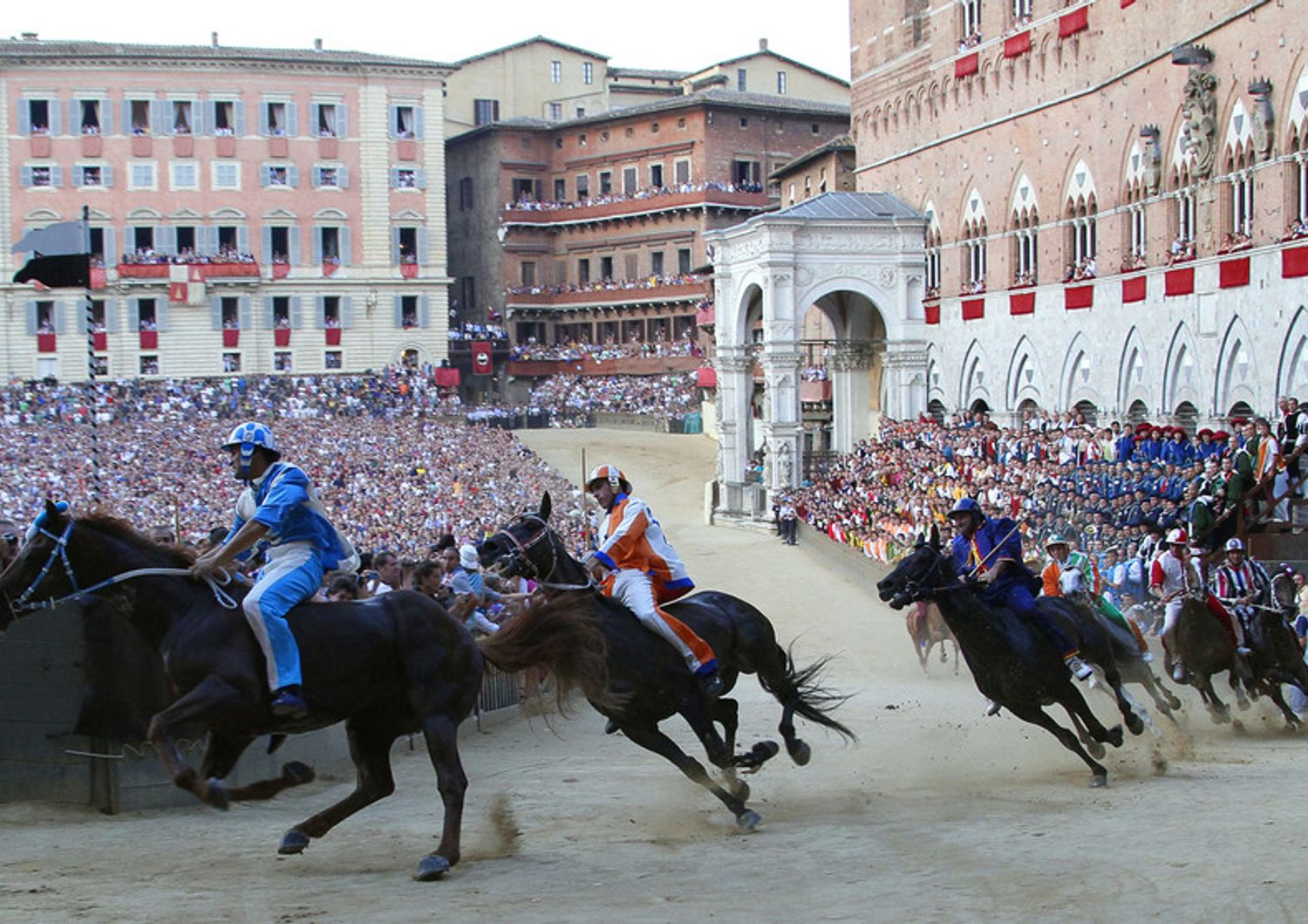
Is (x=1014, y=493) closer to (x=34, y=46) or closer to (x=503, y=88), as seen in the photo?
(x=34, y=46)

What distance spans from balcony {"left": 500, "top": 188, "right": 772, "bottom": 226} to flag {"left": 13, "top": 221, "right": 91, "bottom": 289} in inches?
2418

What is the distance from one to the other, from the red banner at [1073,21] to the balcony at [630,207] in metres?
40.2

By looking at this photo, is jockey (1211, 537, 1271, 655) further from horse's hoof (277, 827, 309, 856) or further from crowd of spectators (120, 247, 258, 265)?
crowd of spectators (120, 247, 258, 265)

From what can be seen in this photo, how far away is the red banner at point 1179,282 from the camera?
108ft

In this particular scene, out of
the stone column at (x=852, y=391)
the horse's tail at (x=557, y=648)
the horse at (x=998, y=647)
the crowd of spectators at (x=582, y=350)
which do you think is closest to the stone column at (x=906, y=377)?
the stone column at (x=852, y=391)

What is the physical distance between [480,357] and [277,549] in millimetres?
71177

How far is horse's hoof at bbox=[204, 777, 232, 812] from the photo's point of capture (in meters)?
9.20

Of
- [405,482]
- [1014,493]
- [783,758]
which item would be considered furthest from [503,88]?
[783,758]

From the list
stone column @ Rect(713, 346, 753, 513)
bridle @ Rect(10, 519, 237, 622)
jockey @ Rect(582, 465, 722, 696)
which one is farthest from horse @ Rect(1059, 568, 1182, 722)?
stone column @ Rect(713, 346, 753, 513)

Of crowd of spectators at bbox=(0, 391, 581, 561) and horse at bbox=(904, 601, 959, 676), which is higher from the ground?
crowd of spectators at bbox=(0, 391, 581, 561)

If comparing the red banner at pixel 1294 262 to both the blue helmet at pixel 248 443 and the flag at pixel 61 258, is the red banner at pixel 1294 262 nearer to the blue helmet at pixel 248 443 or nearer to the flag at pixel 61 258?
the flag at pixel 61 258

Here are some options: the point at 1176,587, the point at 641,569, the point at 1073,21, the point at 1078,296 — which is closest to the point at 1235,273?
the point at 1078,296

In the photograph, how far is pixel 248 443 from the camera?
34.0 feet

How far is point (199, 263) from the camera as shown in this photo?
7069 centimetres
